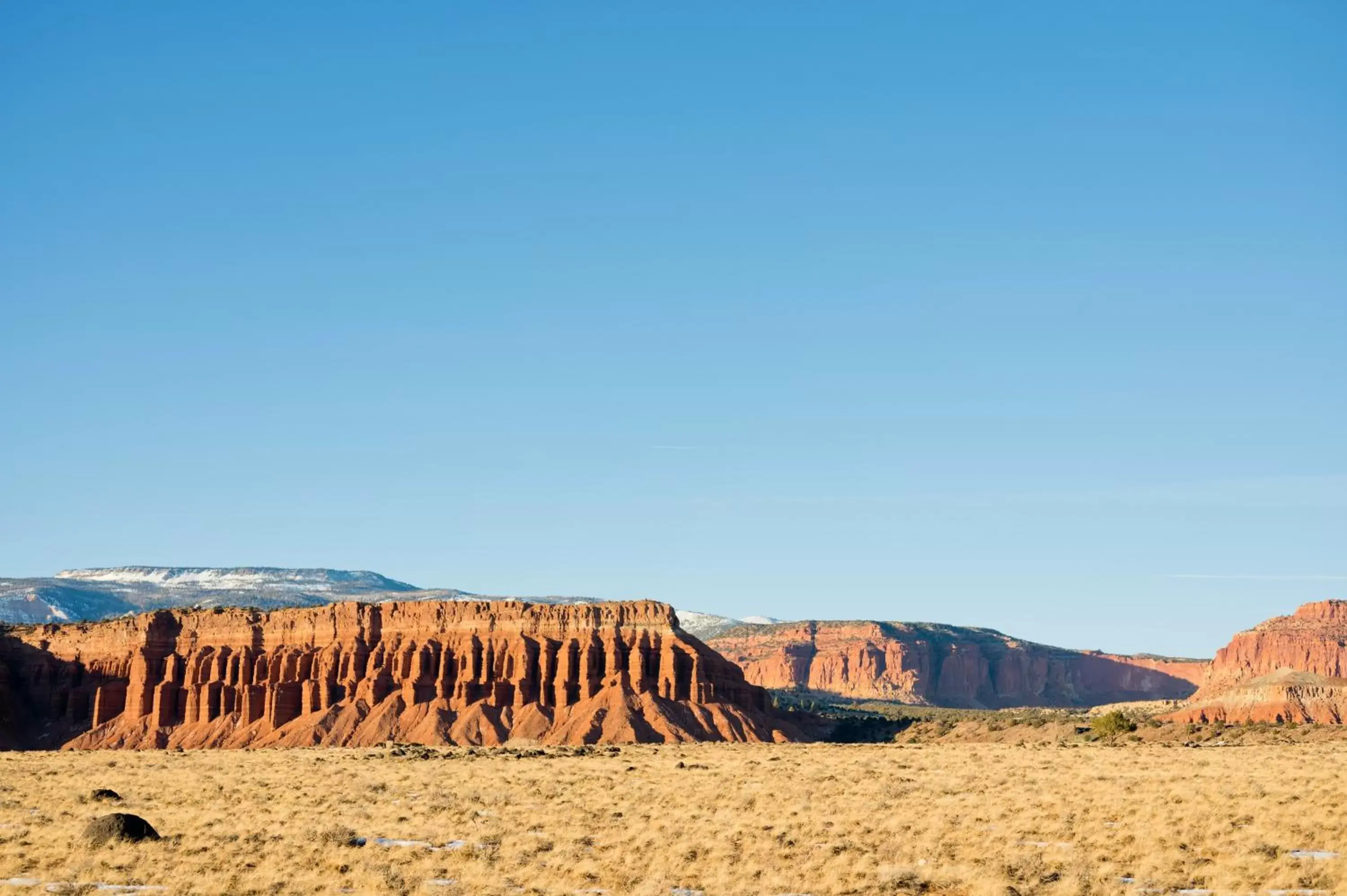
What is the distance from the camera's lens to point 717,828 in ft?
138

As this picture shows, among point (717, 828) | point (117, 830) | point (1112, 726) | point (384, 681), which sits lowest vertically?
point (117, 830)

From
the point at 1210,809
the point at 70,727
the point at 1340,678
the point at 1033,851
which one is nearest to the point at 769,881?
the point at 1033,851

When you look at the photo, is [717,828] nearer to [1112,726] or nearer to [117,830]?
[117,830]

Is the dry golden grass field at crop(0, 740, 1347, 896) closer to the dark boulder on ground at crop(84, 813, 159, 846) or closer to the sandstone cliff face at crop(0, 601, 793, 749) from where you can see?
the dark boulder on ground at crop(84, 813, 159, 846)

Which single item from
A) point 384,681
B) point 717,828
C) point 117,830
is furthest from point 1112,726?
point 117,830

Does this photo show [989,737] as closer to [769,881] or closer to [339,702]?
→ [339,702]

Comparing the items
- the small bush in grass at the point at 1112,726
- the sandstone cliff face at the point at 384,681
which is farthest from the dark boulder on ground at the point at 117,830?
the small bush in grass at the point at 1112,726

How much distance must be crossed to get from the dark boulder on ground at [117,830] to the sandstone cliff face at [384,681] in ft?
212

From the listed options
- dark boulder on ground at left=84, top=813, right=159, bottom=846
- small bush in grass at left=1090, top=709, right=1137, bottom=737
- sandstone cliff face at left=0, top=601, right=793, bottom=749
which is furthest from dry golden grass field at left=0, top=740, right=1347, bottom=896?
sandstone cliff face at left=0, top=601, right=793, bottom=749

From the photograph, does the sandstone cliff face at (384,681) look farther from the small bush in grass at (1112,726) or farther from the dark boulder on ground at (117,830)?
the dark boulder on ground at (117,830)

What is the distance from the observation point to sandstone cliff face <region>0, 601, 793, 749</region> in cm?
11056

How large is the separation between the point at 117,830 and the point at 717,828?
630 inches

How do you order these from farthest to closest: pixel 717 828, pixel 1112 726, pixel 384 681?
Result: 1. pixel 384 681
2. pixel 1112 726
3. pixel 717 828

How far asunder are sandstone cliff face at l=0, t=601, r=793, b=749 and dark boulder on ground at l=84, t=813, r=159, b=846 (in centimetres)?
6458
